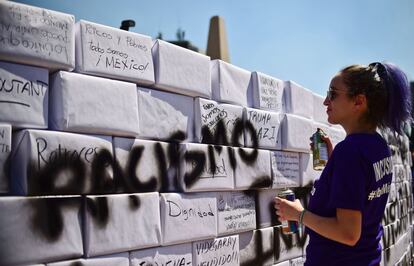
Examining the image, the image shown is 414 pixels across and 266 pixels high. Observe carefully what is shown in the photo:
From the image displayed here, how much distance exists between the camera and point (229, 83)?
3.24m

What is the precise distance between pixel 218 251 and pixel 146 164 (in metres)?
0.88

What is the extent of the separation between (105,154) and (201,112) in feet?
2.74

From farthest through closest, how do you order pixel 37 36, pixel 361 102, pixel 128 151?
pixel 128 151 → pixel 361 102 → pixel 37 36

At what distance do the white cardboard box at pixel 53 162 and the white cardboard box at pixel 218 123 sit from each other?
0.79 meters

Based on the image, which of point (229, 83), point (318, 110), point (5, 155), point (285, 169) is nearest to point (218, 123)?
point (229, 83)

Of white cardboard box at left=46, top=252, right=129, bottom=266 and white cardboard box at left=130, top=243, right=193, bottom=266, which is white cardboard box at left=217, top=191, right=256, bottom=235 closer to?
white cardboard box at left=130, top=243, right=193, bottom=266

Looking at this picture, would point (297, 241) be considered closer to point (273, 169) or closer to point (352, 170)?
point (273, 169)

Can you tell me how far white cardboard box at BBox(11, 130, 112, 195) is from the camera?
1958mm

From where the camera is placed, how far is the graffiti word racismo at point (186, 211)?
2.60 m

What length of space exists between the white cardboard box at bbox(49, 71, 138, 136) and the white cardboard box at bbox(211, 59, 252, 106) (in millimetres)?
815

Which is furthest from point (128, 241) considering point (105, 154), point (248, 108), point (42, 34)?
point (248, 108)

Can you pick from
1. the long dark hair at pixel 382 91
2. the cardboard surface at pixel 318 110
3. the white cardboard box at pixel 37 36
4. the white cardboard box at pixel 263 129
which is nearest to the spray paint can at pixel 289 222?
the white cardboard box at pixel 263 129

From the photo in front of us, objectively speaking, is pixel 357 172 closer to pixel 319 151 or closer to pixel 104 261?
pixel 104 261

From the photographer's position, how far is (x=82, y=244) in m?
2.14
